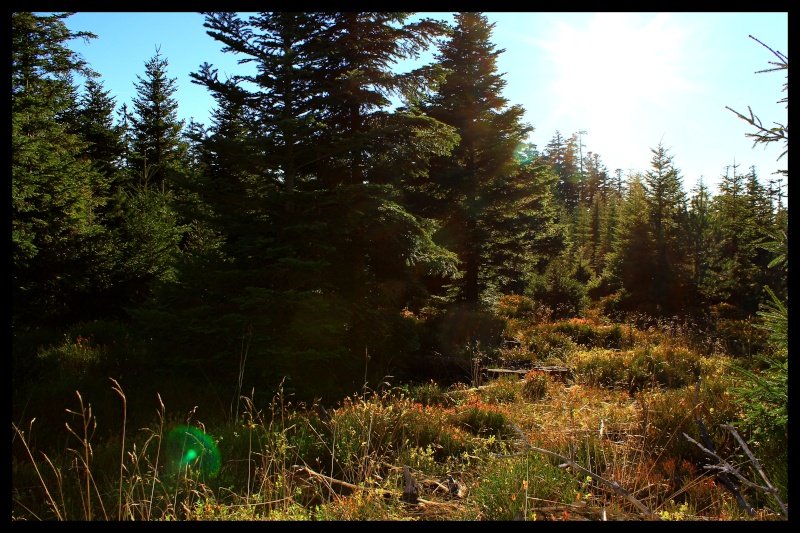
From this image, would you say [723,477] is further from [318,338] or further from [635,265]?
[635,265]

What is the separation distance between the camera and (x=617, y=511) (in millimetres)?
2561

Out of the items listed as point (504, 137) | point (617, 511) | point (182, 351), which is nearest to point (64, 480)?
point (182, 351)

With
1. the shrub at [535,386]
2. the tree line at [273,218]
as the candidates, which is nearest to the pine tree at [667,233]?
the tree line at [273,218]

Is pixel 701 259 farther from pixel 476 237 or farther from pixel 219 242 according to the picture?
pixel 219 242

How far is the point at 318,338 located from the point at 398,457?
4.10m

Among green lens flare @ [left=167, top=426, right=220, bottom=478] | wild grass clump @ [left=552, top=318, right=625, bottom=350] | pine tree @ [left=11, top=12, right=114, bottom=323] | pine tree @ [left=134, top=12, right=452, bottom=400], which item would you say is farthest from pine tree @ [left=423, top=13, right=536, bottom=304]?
green lens flare @ [left=167, top=426, right=220, bottom=478]

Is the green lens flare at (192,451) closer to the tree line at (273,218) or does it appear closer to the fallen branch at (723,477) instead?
the tree line at (273,218)

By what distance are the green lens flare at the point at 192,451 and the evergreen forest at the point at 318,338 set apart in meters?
0.15

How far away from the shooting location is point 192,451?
4289 mm

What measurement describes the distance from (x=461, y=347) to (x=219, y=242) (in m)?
6.96

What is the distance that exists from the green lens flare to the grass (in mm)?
21

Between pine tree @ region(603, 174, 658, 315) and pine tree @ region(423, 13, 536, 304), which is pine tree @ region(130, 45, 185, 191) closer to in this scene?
pine tree @ region(423, 13, 536, 304)

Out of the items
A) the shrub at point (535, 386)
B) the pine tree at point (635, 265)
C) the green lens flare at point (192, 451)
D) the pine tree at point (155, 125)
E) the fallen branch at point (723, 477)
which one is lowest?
the shrub at point (535, 386)

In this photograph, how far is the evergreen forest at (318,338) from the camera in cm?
322
